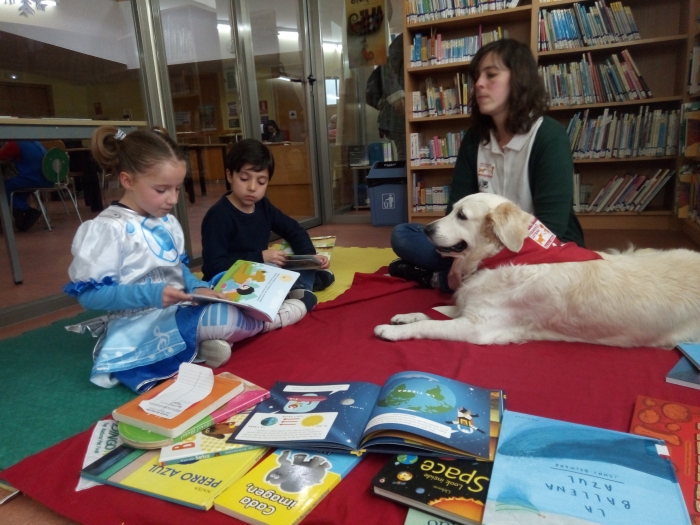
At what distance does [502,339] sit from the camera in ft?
5.05

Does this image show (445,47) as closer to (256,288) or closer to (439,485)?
(256,288)

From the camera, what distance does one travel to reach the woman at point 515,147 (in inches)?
70.9

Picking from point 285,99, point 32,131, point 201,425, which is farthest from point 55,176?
point 201,425

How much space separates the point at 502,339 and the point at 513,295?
15 centimetres

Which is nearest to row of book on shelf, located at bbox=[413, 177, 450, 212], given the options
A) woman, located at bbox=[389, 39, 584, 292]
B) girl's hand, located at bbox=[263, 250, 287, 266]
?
woman, located at bbox=[389, 39, 584, 292]

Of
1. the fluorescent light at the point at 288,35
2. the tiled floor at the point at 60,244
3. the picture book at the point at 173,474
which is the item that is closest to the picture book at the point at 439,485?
the picture book at the point at 173,474

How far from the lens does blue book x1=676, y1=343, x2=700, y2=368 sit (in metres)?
1.31

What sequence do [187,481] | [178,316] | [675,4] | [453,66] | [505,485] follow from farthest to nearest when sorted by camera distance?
[453,66], [675,4], [178,316], [187,481], [505,485]

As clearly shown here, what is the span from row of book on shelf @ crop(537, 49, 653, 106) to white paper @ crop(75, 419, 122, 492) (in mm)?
3279

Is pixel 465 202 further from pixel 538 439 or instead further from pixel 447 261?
pixel 538 439

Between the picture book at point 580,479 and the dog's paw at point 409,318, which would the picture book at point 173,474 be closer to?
the picture book at point 580,479

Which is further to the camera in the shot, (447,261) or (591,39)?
(591,39)

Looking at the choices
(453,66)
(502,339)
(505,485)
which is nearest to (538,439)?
(505,485)

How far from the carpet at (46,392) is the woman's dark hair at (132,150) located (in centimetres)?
68
